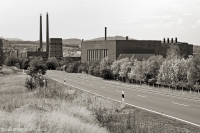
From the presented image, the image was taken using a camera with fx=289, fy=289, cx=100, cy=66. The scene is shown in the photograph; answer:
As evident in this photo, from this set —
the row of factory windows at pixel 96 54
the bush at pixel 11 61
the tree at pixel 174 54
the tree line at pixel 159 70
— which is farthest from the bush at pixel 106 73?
the bush at pixel 11 61

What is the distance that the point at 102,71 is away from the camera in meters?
62.4

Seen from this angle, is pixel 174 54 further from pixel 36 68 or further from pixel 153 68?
pixel 36 68

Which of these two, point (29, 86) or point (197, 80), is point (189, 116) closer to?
point (29, 86)

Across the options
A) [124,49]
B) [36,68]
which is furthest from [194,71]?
[124,49]

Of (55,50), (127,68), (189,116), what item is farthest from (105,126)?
(55,50)

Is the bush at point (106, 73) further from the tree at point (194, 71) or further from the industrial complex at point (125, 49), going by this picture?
the industrial complex at point (125, 49)

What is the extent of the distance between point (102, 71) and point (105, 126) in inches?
2047

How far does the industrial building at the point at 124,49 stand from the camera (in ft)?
307

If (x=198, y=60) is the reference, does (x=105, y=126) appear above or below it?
below

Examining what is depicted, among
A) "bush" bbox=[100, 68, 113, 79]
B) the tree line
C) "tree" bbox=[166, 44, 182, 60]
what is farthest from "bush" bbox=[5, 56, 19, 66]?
"tree" bbox=[166, 44, 182, 60]

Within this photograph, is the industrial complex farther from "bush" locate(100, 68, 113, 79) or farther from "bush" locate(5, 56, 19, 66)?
"bush" locate(5, 56, 19, 66)

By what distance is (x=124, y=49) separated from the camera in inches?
3738

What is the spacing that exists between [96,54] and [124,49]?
11.8 metres

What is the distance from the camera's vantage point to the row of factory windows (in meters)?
98.1
